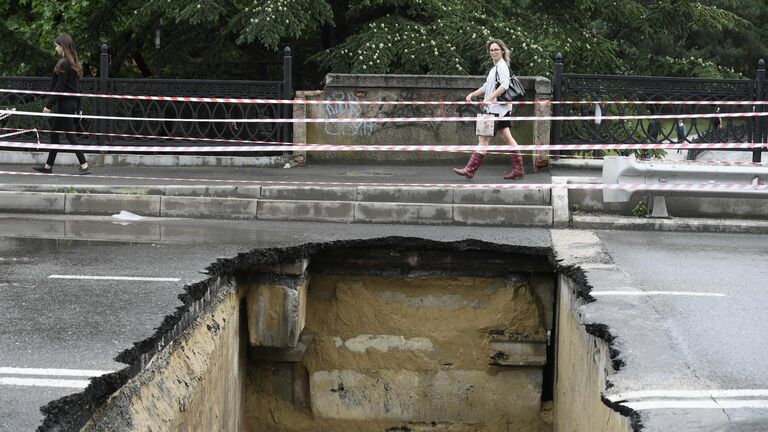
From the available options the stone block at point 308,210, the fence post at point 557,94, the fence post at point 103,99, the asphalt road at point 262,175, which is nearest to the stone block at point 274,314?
the stone block at point 308,210

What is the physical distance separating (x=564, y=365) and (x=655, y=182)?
9.76 feet

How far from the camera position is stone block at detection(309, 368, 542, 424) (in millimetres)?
9992

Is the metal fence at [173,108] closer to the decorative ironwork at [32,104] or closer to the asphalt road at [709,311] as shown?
the decorative ironwork at [32,104]

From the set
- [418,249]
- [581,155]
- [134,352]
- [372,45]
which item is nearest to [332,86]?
[372,45]

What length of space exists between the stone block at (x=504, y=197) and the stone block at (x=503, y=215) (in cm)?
36

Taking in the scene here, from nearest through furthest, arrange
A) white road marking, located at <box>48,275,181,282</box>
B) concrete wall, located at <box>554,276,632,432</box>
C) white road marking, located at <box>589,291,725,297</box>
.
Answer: concrete wall, located at <box>554,276,632,432</box>
white road marking, located at <box>589,291,725,297</box>
white road marking, located at <box>48,275,181,282</box>

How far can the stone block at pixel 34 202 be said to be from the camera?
37.3ft

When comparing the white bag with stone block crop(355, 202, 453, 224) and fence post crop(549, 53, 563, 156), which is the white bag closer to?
stone block crop(355, 202, 453, 224)

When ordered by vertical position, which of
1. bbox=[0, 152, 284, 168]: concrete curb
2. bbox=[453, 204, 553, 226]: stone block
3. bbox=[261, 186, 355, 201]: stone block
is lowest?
bbox=[453, 204, 553, 226]: stone block

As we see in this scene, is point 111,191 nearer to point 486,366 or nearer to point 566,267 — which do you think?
point 486,366

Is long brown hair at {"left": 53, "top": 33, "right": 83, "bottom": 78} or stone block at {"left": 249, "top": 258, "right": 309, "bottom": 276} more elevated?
long brown hair at {"left": 53, "top": 33, "right": 83, "bottom": 78}

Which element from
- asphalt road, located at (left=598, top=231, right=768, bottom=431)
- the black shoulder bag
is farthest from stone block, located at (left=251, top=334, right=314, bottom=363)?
the black shoulder bag

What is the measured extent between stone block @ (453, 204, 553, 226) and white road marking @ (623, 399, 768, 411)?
553cm

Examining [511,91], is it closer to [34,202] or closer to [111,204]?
[111,204]
